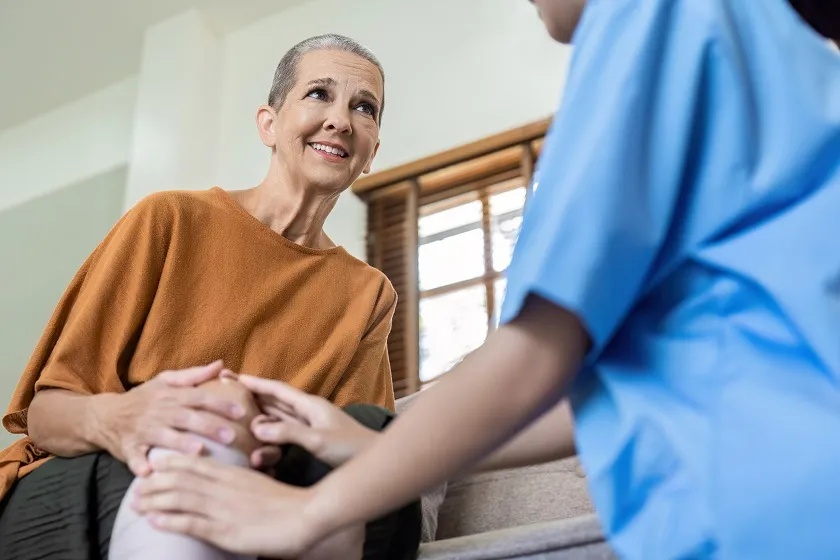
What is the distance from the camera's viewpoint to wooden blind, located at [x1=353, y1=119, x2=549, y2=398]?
3014mm

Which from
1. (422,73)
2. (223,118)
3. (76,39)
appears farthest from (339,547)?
(76,39)

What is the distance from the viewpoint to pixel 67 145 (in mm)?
4098

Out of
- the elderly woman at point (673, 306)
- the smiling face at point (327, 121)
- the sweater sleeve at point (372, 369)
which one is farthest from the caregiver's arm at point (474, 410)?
the smiling face at point (327, 121)

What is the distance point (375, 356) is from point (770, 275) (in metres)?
0.91

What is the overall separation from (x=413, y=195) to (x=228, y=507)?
8.64ft

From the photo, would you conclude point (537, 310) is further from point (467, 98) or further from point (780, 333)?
point (467, 98)

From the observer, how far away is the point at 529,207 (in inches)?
23.0

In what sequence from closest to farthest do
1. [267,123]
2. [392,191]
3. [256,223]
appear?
1. [256,223]
2. [267,123]
3. [392,191]

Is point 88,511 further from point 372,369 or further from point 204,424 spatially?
A: point 372,369

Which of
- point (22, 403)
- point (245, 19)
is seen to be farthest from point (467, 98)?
→ point (22, 403)

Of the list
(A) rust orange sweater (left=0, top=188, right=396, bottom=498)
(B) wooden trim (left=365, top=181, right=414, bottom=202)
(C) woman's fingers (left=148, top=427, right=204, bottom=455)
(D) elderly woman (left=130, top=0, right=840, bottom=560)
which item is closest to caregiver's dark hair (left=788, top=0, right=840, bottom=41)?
(D) elderly woman (left=130, top=0, right=840, bottom=560)

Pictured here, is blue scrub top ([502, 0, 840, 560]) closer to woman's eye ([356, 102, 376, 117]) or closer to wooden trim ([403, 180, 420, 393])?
woman's eye ([356, 102, 376, 117])

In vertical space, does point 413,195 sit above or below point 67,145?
below

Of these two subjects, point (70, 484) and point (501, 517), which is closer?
point (70, 484)
